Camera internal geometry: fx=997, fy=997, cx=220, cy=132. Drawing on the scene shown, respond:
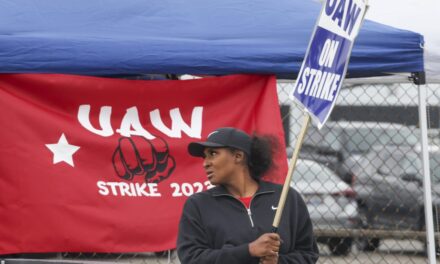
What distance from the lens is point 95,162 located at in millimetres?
5961

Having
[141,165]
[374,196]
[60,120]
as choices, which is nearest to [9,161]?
[60,120]

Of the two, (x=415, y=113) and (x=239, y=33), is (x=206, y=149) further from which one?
(x=415, y=113)

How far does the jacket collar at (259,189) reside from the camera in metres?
4.79

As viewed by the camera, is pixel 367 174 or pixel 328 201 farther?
pixel 367 174

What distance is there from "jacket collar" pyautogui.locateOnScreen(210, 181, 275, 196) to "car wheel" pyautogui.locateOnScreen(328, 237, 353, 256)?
5.60m

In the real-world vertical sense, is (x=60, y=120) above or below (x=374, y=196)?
above

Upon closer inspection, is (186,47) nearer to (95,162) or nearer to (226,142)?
(95,162)

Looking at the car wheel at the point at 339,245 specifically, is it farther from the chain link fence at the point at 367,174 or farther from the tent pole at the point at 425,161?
the tent pole at the point at 425,161

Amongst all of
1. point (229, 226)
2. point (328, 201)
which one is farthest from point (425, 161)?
point (328, 201)

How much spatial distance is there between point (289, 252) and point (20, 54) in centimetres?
202

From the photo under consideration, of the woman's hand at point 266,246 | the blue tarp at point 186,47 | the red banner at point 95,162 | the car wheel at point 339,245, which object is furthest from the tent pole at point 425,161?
the car wheel at point 339,245

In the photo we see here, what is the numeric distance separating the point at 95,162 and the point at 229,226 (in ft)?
5.01

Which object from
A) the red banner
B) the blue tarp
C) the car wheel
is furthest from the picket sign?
the car wheel

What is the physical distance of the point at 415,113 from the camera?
12586 millimetres
